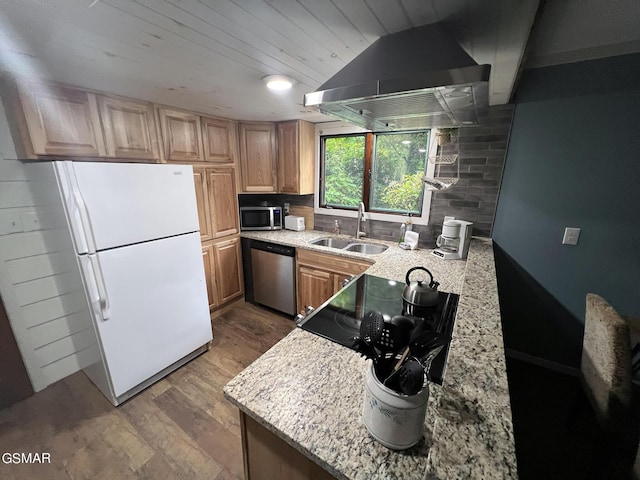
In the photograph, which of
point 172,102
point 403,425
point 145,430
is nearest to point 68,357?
point 145,430

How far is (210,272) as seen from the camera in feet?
8.82

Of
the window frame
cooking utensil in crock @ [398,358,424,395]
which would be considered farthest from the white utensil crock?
the window frame

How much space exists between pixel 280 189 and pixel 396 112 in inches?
78.0

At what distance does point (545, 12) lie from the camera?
1.06 metres

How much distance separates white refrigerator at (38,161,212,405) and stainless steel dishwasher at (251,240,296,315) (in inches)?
30.6

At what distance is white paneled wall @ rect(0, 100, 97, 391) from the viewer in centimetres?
166

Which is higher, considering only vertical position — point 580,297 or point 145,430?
point 580,297

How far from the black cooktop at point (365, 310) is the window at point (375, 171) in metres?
1.27

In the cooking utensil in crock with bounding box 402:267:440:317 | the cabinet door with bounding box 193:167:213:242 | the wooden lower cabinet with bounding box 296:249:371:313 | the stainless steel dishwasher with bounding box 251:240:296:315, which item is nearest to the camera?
the cooking utensil in crock with bounding box 402:267:440:317

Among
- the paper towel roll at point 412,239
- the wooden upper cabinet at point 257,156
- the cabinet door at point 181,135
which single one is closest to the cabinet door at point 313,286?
the paper towel roll at point 412,239

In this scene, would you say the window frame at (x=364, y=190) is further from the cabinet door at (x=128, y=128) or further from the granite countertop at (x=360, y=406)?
the cabinet door at (x=128, y=128)

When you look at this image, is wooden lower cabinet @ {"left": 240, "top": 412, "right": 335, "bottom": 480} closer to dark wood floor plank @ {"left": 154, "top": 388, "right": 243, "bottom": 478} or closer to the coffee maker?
dark wood floor plank @ {"left": 154, "top": 388, "right": 243, "bottom": 478}

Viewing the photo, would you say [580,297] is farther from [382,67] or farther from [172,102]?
[172,102]

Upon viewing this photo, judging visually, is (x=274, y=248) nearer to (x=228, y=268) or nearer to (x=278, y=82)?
(x=228, y=268)
